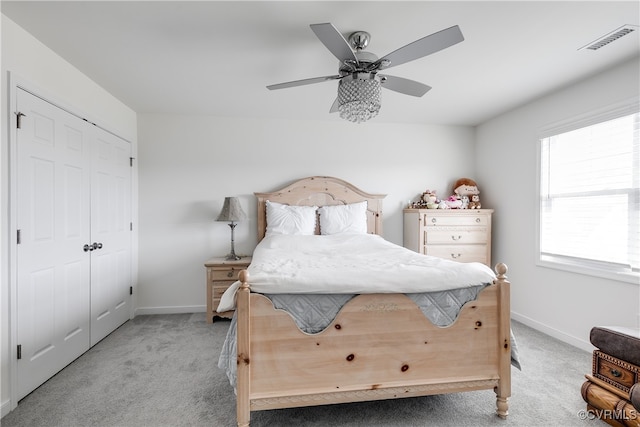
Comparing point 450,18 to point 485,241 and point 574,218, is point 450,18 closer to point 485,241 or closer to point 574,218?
point 574,218

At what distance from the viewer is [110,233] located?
2920mm

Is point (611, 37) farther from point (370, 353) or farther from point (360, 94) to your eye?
point (370, 353)

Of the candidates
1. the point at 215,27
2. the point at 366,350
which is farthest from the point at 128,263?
the point at 366,350

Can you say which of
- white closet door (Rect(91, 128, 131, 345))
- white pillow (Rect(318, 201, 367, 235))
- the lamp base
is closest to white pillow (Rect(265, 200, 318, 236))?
white pillow (Rect(318, 201, 367, 235))

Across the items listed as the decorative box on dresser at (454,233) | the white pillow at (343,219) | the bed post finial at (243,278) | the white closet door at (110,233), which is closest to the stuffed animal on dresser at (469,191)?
the decorative box on dresser at (454,233)

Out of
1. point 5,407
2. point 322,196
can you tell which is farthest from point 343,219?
point 5,407

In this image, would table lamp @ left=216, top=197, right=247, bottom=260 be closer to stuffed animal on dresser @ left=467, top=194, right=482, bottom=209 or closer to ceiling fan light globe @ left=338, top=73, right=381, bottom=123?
ceiling fan light globe @ left=338, top=73, right=381, bottom=123

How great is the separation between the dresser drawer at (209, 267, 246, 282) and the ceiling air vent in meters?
3.51

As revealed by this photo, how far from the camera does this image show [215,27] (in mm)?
1885

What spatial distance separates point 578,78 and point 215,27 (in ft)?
9.91

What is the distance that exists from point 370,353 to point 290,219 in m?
2.03

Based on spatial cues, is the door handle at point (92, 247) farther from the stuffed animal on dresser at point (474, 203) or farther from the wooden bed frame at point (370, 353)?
the stuffed animal on dresser at point (474, 203)

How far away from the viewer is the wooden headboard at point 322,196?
3.62 meters

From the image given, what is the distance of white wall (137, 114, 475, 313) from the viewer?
139 inches
